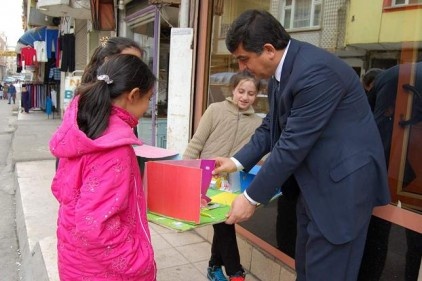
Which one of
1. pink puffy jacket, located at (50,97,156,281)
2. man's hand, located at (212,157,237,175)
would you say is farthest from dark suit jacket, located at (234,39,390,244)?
pink puffy jacket, located at (50,97,156,281)

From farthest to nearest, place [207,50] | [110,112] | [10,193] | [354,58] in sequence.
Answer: [10,193]
[207,50]
[354,58]
[110,112]

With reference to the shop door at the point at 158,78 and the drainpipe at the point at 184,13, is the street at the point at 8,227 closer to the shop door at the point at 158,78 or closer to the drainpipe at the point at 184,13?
the shop door at the point at 158,78

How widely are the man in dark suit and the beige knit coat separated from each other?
44.1 inches

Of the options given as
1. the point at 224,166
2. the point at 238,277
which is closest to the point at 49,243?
the point at 238,277

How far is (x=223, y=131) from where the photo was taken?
2875 mm

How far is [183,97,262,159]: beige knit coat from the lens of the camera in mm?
2879

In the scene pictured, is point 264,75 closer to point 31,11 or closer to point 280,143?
point 280,143

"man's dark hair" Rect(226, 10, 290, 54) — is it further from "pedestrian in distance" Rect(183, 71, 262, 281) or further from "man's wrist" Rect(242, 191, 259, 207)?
"pedestrian in distance" Rect(183, 71, 262, 281)

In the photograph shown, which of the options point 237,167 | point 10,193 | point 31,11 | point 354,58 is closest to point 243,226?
point 237,167

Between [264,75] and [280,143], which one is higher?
[264,75]

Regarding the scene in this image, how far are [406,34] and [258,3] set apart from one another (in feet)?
5.16

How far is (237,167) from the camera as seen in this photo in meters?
2.15

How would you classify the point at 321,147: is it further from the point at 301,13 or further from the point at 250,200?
the point at 301,13

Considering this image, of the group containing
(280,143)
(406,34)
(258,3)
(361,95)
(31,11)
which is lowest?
(280,143)
